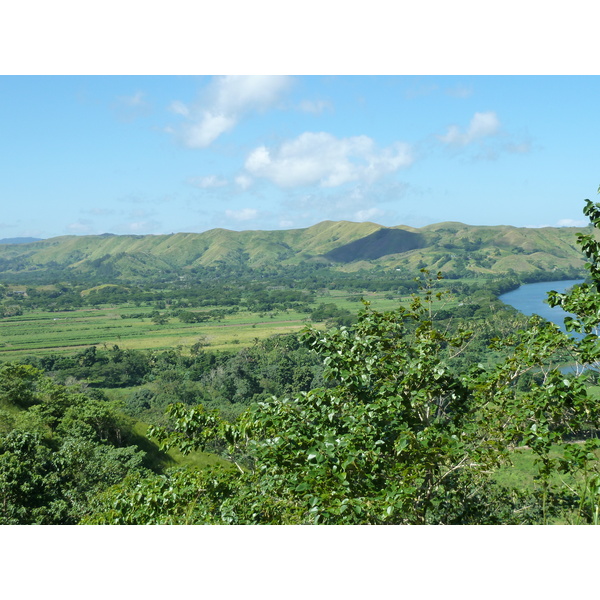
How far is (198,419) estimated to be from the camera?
439cm

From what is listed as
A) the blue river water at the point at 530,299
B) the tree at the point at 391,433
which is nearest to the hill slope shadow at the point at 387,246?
the blue river water at the point at 530,299

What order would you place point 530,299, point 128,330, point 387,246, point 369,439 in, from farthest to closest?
point 387,246, point 530,299, point 128,330, point 369,439

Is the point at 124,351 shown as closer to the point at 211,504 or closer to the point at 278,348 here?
the point at 278,348

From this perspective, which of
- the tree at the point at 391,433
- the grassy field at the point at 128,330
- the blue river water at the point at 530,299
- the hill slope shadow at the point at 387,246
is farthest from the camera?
the hill slope shadow at the point at 387,246

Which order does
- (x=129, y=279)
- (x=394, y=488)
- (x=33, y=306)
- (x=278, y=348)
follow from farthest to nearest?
(x=129, y=279) → (x=33, y=306) → (x=278, y=348) → (x=394, y=488)

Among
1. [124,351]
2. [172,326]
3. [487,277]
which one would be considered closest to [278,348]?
[124,351]

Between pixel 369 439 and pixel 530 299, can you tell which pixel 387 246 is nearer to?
pixel 530 299

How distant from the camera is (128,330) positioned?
251ft

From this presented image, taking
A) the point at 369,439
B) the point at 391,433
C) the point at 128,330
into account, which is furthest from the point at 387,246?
the point at 369,439

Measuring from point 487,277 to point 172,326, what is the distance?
249 ft

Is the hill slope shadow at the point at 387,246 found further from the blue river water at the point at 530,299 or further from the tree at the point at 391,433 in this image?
the tree at the point at 391,433

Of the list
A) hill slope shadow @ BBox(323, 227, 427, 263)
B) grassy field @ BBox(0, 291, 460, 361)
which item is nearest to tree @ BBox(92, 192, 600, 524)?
grassy field @ BBox(0, 291, 460, 361)

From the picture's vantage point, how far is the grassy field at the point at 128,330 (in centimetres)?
6431

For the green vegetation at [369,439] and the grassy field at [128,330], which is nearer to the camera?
the green vegetation at [369,439]
